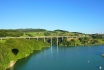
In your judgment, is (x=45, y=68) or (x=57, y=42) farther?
(x=57, y=42)

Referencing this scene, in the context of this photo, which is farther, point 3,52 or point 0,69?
point 3,52

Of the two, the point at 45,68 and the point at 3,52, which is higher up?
the point at 3,52

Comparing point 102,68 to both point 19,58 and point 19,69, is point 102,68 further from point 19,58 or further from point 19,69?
point 19,58

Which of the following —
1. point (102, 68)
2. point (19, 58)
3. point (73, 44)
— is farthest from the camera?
point (73, 44)

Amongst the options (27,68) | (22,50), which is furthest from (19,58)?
(27,68)

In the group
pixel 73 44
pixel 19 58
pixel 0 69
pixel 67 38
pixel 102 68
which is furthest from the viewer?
pixel 67 38

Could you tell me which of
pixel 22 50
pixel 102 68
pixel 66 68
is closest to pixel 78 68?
pixel 66 68

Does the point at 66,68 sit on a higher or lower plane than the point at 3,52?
lower

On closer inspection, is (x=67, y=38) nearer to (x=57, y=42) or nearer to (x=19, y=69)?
(x=57, y=42)

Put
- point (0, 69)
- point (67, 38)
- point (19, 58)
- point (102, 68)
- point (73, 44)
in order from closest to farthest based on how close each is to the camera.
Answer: point (0, 69) → point (102, 68) → point (19, 58) → point (73, 44) → point (67, 38)
